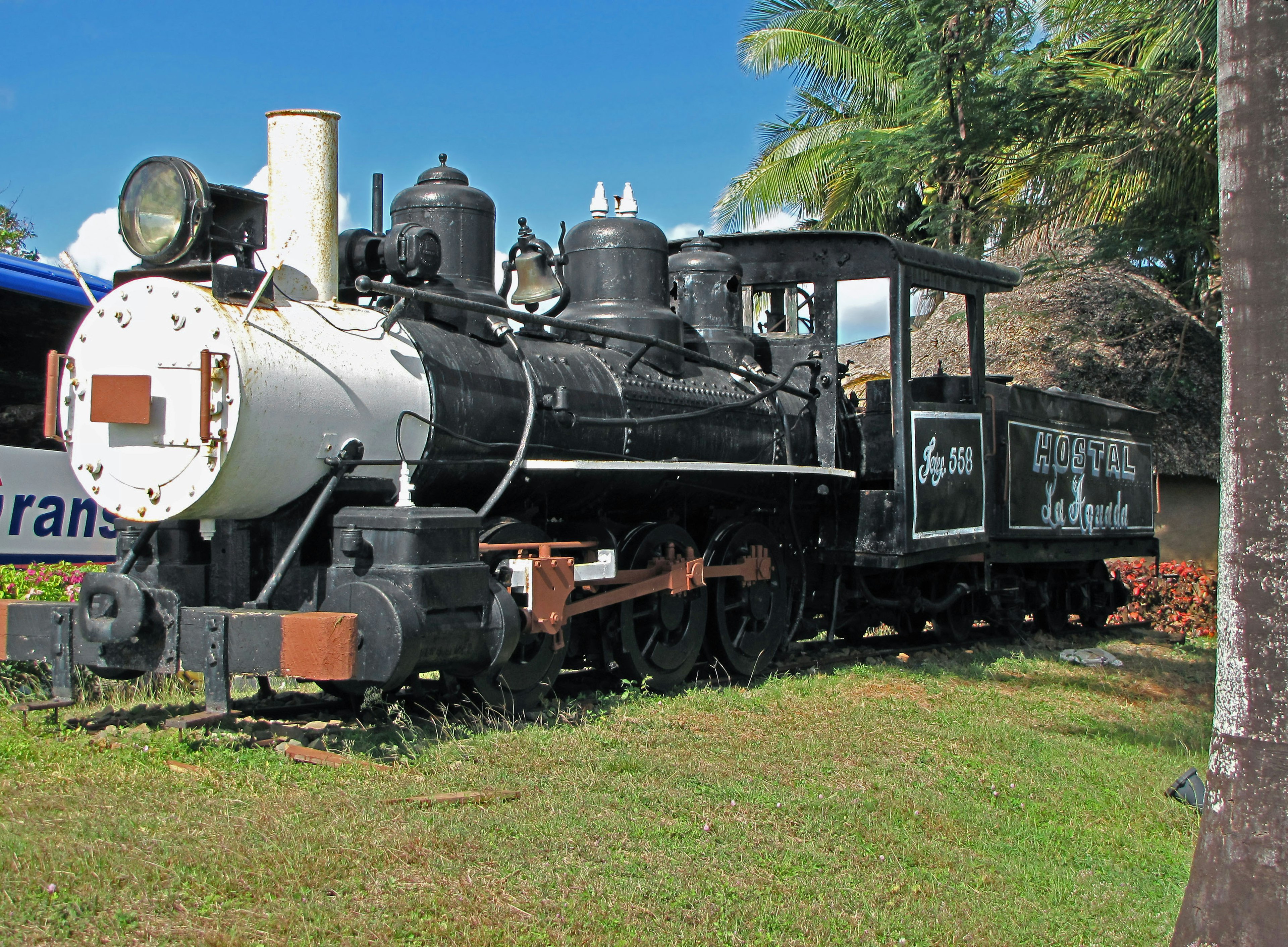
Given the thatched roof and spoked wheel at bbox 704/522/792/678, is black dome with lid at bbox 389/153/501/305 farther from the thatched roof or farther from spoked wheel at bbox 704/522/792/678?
the thatched roof

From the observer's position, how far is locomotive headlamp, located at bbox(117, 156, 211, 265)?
17.4ft

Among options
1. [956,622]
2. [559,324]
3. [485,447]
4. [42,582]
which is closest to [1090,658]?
[956,622]

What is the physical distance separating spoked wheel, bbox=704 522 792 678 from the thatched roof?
657cm

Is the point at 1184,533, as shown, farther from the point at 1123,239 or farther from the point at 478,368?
the point at 478,368

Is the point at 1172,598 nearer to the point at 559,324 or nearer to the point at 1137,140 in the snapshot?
the point at 1137,140

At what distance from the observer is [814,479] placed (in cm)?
830

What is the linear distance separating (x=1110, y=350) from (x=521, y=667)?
1147 centimetres

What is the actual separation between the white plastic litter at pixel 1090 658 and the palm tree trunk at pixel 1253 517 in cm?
624

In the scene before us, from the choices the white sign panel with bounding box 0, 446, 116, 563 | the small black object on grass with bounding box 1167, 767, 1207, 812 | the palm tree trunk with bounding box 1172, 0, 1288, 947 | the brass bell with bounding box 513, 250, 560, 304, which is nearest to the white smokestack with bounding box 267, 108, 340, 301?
the brass bell with bounding box 513, 250, 560, 304

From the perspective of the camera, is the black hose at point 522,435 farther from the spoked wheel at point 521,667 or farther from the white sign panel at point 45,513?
the white sign panel at point 45,513

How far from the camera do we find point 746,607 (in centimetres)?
796

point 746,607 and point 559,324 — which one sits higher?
point 559,324

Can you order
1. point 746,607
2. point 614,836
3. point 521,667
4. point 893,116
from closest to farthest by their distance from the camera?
1. point 614,836
2. point 521,667
3. point 746,607
4. point 893,116

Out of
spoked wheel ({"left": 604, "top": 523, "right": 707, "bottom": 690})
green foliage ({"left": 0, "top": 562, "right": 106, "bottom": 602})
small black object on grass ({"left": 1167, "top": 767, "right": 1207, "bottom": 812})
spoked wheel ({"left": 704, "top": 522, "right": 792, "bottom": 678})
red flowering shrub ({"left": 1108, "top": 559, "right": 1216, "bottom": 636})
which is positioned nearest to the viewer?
small black object on grass ({"left": 1167, "top": 767, "right": 1207, "bottom": 812})
